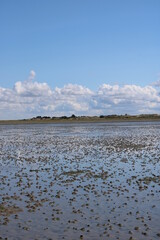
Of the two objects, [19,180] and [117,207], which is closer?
[117,207]

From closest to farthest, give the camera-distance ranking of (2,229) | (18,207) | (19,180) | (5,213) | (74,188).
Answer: (2,229) < (5,213) < (18,207) < (74,188) < (19,180)

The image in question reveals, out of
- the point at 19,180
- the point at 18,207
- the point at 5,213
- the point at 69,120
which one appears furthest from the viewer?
the point at 69,120

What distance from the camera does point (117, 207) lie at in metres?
14.9

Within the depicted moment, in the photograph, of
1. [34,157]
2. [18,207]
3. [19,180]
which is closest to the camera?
Result: [18,207]

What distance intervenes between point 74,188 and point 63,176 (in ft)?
11.9

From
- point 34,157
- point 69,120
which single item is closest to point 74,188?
point 34,157

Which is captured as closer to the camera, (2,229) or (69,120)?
(2,229)

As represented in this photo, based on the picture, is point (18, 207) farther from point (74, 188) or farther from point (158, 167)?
point (158, 167)

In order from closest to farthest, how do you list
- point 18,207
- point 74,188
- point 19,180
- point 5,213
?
1. point 5,213
2. point 18,207
3. point 74,188
4. point 19,180

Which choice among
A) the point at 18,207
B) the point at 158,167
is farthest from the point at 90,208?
the point at 158,167

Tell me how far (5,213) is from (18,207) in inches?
40.3

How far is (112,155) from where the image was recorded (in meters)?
32.9

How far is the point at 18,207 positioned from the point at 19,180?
6197 millimetres

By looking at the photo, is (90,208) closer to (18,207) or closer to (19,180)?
(18,207)
